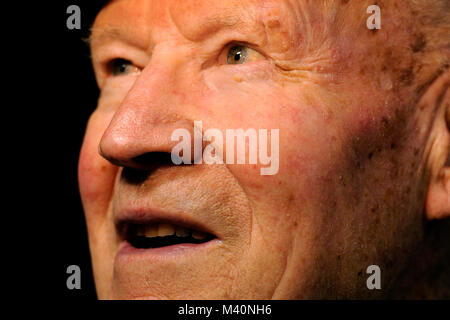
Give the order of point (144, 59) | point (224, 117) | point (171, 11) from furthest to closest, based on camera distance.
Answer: point (144, 59)
point (171, 11)
point (224, 117)

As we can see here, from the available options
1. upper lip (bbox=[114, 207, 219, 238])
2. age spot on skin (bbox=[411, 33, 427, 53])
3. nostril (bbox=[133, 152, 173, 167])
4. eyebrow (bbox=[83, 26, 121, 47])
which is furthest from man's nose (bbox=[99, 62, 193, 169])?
age spot on skin (bbox=[411, 33, 427, 53])

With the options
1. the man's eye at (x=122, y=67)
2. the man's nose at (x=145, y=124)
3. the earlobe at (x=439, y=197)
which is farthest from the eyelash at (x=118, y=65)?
the earlobe at (x=439, y=197)

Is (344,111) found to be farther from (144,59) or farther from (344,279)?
(144,59)

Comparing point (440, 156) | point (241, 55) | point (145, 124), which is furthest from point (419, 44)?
point (145, 124)

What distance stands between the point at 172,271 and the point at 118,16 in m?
0.70

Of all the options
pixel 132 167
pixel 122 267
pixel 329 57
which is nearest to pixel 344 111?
pixel 329 57

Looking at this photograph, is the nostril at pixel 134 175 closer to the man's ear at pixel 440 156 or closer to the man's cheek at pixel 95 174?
the man's cheek at pixel 95 174

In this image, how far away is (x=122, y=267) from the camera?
1739 mm

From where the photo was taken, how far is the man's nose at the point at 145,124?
64.1 inches

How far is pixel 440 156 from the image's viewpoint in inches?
70.4

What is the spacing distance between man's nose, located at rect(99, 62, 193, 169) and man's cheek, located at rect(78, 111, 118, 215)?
0.16 m

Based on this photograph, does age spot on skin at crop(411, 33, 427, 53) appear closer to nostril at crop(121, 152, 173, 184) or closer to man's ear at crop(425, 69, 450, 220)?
man's ear at crop(425, 69, 450, 220)

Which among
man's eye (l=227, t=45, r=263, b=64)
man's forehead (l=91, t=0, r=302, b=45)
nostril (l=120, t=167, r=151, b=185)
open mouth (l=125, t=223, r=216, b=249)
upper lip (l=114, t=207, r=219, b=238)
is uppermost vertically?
man's forehead (l=91, t=0, r=302, b=45)

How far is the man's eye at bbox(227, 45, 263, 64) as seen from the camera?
169cm
